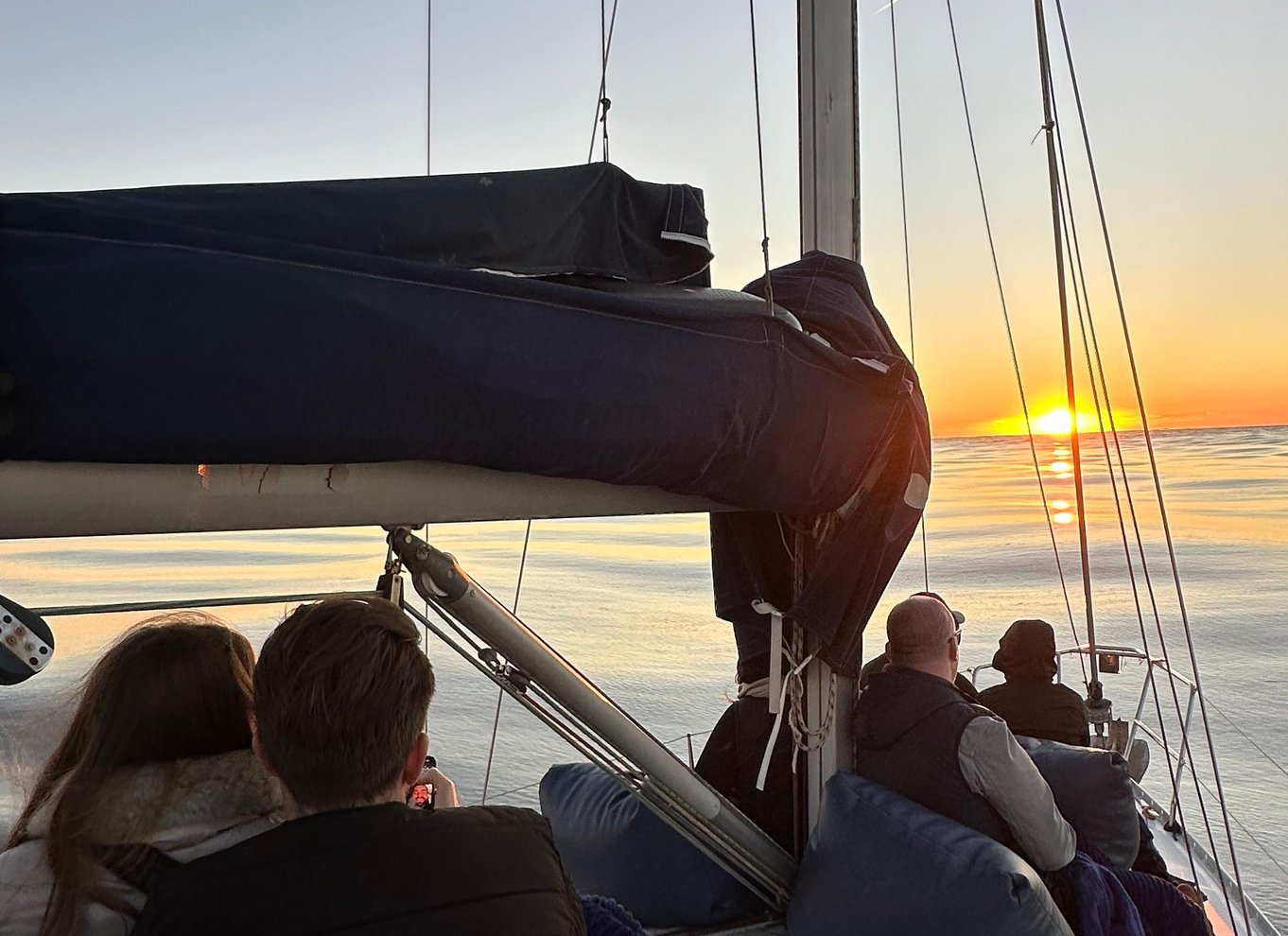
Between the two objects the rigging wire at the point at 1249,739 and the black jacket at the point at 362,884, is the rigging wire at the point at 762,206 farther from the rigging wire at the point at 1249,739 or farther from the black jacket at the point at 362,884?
the rigging wire at the point at 1249,739

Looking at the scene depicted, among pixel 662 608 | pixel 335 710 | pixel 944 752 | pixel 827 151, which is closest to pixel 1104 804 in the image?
pixel 944 752

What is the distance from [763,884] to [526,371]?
141cm

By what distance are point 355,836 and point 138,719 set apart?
0.31 metres

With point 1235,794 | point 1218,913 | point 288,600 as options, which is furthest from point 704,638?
point 288,600

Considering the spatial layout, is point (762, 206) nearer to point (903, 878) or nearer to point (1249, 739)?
point (903, 878)

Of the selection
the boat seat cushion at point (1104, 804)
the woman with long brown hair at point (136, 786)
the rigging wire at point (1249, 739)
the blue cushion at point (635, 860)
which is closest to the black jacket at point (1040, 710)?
the boat seat cushion at point (1104, 804)

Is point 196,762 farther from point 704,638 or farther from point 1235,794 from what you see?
point 704,638

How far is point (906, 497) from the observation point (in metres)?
1.93

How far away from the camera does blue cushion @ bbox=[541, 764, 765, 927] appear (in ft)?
7.63

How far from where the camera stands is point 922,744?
2.23 metres

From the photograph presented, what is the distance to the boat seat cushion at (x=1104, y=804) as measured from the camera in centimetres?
244

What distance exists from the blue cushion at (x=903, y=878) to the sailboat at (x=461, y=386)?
0.05m

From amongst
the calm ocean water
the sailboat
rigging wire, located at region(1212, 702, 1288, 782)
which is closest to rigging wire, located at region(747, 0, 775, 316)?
the sailboat

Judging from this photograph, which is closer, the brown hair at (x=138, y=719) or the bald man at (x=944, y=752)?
the brown hair at (x=138, y=719)
